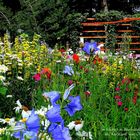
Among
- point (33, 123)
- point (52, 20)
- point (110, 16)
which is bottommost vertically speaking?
point (33, 123)

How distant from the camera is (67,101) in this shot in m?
1.72

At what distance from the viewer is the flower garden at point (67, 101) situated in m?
1.60

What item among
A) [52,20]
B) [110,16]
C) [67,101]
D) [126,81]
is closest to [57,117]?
[67,101]

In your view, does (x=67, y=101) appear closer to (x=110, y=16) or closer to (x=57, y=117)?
(x=57, y=117)

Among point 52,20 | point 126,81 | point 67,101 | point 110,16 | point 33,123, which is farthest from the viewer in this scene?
point 110,16

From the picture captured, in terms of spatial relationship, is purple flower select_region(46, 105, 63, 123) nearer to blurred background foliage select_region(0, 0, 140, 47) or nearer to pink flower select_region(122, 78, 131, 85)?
pink flower select_region(122, 78, 131, 85)

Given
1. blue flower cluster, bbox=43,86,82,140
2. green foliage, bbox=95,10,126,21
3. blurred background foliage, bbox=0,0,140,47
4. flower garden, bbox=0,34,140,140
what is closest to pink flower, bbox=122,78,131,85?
flower garden, bbox=0,34,140,140

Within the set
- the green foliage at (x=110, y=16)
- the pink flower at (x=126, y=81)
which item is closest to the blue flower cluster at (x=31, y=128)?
the pink flower at (x=126, y=81)

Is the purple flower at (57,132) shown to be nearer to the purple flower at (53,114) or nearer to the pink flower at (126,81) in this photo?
the purple flower at (53,114)

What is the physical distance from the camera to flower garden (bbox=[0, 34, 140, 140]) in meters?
1.60

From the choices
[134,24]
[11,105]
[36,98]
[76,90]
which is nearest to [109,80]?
[76,90]

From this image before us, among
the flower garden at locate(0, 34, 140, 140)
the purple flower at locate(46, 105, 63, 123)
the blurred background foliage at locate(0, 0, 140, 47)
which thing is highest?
the blurred background foliage at locate(0, 0, 140, 47)

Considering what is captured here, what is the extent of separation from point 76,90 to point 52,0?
13.3 m

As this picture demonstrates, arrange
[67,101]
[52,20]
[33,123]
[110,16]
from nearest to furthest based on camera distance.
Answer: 1. [33,123]
2. [67,101]
3. [52,20]
4. [110,16]
